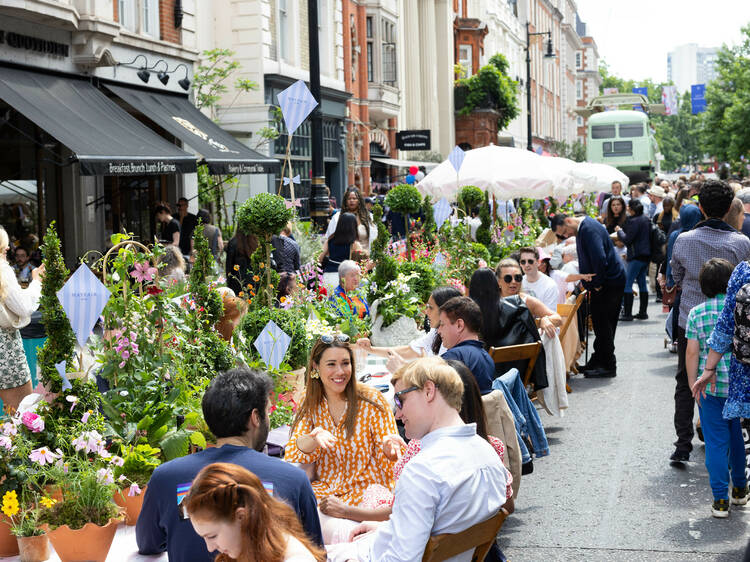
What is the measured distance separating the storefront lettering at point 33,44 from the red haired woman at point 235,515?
1198 cm

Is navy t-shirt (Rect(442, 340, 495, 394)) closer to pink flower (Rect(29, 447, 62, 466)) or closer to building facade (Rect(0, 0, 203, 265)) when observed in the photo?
pink flower (Rect(29, 447, 62, 466))

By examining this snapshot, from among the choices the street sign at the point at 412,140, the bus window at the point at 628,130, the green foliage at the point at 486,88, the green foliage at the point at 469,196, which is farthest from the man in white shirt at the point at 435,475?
the green foliage at the point at 486,88

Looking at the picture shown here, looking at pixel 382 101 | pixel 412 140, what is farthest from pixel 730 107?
pixel 382 101

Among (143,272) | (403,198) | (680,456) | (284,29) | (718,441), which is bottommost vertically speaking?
(680,456)

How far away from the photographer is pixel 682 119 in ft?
461

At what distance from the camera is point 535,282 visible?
32.5 feet

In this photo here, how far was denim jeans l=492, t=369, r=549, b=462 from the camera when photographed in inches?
236

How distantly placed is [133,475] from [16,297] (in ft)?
9.63

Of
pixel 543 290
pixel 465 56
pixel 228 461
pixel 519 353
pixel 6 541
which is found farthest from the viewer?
pixel 465 56

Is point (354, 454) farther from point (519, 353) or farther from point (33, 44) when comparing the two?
point (33, 44)

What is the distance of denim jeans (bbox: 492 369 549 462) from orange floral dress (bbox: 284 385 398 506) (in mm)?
1183

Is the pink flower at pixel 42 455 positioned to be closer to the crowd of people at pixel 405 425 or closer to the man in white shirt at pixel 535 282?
the crowd of people at pixel 405 425

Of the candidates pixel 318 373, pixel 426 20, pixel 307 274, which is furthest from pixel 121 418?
pixel 426 20

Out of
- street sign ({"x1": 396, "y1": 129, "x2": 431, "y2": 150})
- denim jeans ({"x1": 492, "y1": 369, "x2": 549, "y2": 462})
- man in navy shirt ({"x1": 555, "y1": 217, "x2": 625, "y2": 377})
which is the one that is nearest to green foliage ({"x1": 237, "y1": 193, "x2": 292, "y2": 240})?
denim jeans ({"x1": 492, "y1": 369, "x2": 549, "y2": 462})
